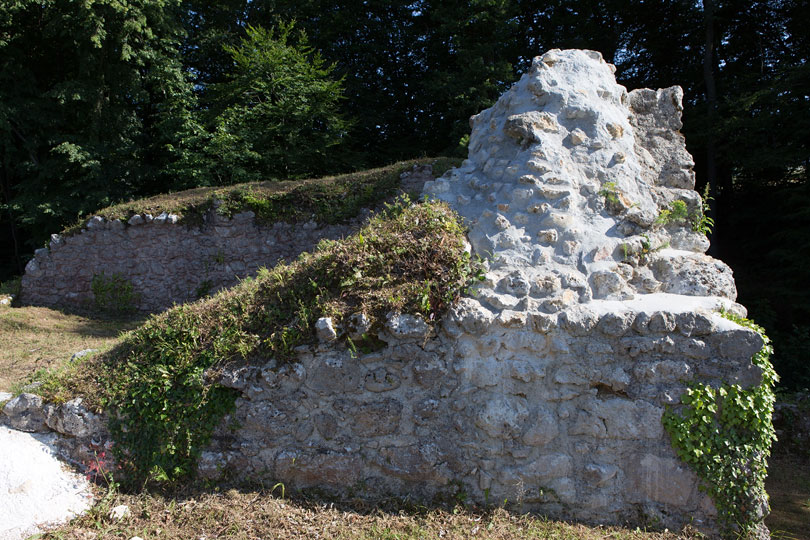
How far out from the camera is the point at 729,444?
2.99 meters

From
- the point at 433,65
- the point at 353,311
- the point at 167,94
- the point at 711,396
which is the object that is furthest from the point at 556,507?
the point at 433,65

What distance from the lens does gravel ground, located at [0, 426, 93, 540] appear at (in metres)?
2.98

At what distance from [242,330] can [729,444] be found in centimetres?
322

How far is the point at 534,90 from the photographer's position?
4227 millimetres

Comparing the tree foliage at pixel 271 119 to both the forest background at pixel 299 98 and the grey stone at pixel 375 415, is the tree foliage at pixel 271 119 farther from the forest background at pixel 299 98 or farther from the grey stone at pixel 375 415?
the grey stone at pixel 375 415

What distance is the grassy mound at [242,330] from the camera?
130 inches

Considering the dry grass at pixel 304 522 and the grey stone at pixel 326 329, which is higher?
the grey stone at pixel 326 329

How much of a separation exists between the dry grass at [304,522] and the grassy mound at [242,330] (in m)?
0.26

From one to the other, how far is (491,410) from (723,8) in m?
12.8

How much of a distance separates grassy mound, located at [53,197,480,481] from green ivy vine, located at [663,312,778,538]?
1.62 meters

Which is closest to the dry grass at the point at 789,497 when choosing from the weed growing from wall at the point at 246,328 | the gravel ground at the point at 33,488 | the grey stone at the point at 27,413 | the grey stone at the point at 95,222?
the weed growing from wall at the point at 246,328

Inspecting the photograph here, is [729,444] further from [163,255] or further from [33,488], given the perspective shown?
[163,255]

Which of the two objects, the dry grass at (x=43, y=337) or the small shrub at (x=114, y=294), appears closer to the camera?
the dry grass at (x=43, y=337)

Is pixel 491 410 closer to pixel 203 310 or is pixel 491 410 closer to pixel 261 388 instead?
pixel 261 388
